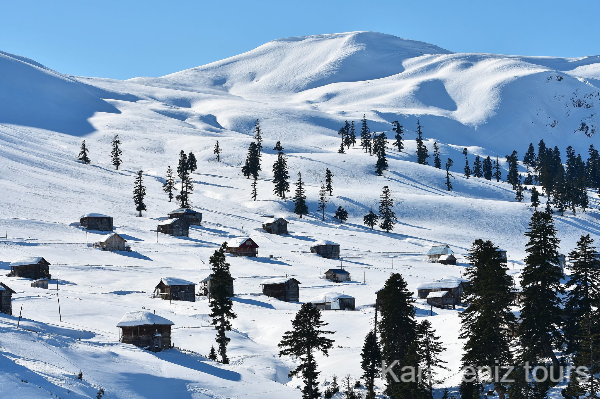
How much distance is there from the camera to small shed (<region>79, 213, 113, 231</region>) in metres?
102

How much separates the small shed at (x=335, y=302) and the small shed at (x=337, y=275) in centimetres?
1263

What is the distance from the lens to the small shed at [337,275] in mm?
85688

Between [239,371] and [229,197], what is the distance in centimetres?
9779

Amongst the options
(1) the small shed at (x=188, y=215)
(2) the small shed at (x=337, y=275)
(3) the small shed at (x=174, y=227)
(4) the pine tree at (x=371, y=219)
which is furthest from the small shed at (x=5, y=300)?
(4) the pine tree at (x=371, y=219)

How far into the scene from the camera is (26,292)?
61.8 meters

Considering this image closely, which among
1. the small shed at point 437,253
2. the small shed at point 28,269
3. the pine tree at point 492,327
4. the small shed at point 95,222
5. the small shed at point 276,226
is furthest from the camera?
the small shed at point 276,226

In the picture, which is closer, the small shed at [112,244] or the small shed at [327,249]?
the small shed at [112,244]

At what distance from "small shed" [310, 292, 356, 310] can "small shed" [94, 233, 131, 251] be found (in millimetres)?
30171

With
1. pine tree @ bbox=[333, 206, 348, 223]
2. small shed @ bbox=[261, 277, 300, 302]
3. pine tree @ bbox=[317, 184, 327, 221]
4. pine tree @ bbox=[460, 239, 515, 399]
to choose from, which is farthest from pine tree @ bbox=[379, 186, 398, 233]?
pine tree @ bbox=[460, 239, 515, 399]

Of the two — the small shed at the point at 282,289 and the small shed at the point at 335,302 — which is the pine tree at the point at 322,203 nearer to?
the small shed at the point at 282,289

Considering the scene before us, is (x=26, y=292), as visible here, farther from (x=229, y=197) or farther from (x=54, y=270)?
(x=229, y=197)

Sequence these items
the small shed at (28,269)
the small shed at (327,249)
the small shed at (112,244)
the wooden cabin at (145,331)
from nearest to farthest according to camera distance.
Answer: the wooden cabin at (145,331) → the small shed at (28,269) → the small shed at (112,244) → the small shed at (327,249)

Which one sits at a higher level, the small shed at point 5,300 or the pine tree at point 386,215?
the pine tree at point 386,215

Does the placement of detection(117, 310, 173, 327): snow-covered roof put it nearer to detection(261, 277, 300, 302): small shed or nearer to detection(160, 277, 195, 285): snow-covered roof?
detection(160, 277, 195, 285): snow-covered roof
